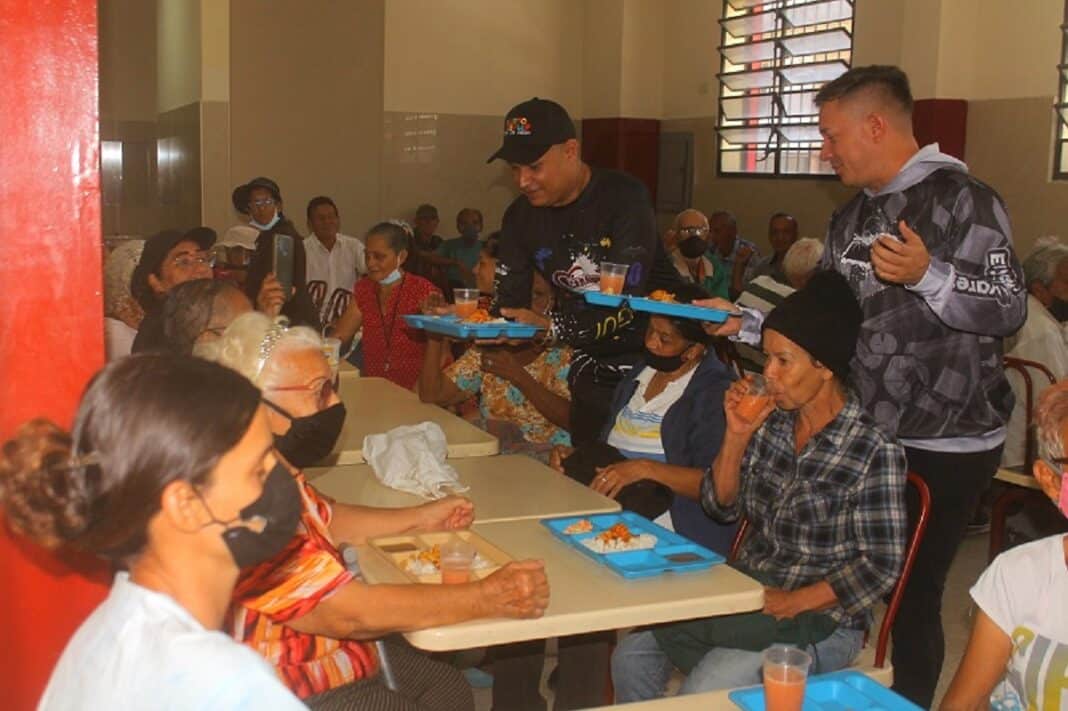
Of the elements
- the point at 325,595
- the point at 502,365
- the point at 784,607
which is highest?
the point at 502,365

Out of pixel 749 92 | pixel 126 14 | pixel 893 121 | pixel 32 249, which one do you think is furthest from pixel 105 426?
pixel 126 14

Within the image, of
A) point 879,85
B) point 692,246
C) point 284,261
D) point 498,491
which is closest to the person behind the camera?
point 879,85

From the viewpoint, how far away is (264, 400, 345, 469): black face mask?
2.59 meters

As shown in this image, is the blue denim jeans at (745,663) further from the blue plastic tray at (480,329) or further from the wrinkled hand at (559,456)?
the blue plastic tray at (480,329)

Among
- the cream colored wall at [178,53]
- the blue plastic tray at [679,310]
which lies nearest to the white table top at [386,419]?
the blue plastic tray at [679,310]

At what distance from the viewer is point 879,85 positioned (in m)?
3.21

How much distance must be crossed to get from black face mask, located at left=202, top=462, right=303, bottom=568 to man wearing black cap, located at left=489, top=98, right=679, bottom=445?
237 centimetres

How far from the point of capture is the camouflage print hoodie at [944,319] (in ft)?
9.84

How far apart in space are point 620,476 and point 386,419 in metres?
1.10

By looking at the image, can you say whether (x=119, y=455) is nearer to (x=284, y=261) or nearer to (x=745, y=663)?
(x=745, y=663)

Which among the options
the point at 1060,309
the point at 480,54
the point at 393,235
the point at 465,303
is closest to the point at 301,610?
the point at 465,303

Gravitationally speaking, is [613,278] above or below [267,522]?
above

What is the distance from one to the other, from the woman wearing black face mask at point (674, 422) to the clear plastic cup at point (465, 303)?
0.78 meters

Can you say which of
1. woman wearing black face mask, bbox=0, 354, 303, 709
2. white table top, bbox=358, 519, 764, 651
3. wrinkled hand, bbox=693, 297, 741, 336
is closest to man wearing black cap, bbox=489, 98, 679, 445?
wrinkled hand, bbox=693, 297, 741, 336
